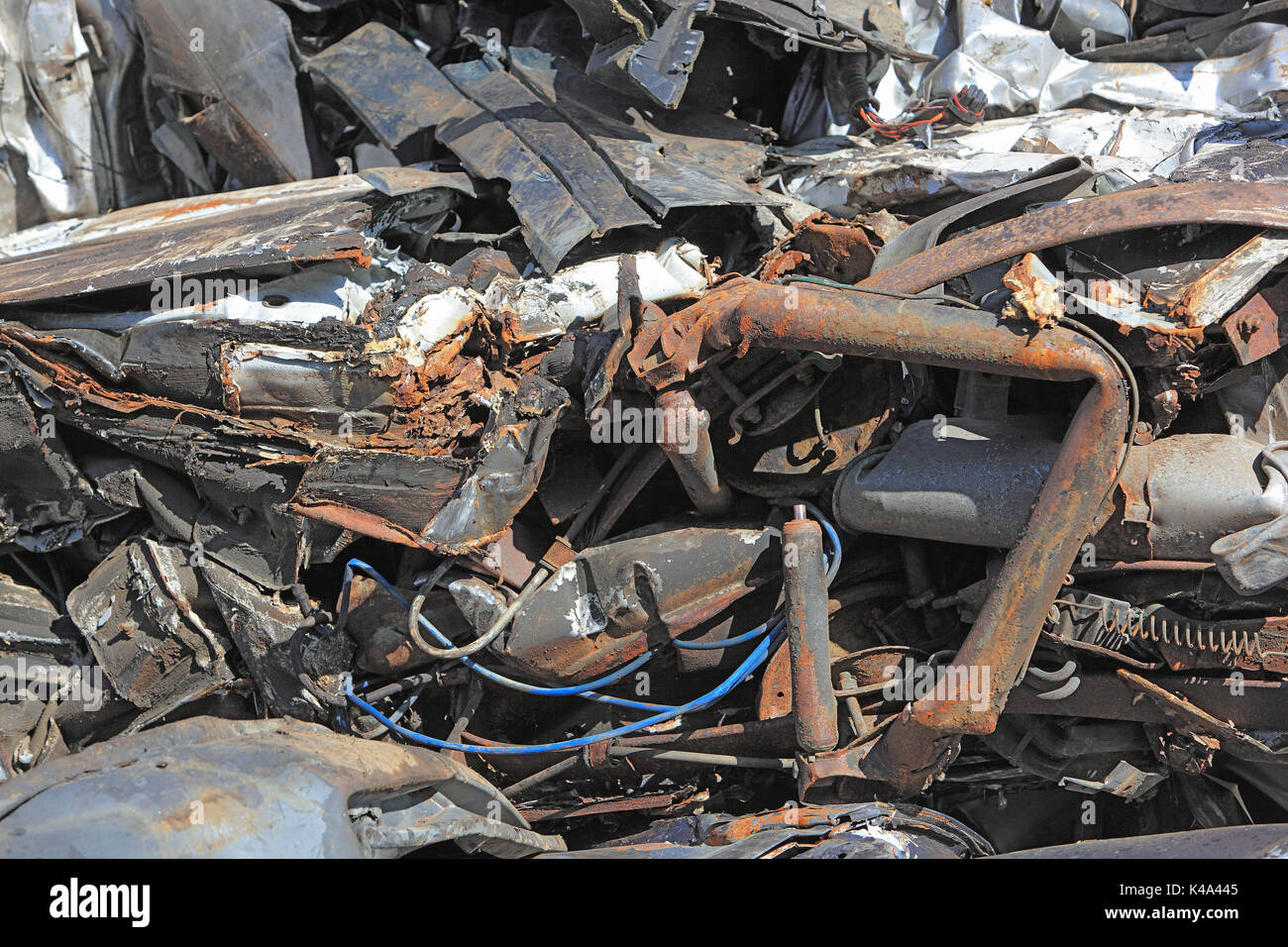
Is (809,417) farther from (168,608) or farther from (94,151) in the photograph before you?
(94,151)

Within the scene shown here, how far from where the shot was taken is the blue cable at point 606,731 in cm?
348

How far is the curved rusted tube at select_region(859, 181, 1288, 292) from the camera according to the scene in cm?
300

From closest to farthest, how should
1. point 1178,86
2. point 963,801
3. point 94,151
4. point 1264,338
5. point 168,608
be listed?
point 1264,338
point 963,801
point 168,608
point 1178,86
point 94,151

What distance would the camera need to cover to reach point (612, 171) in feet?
14.3

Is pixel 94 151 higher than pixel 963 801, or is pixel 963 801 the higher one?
pixel 94 151

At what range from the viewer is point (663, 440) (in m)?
3.28

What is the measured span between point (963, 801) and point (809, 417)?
4.85 feet

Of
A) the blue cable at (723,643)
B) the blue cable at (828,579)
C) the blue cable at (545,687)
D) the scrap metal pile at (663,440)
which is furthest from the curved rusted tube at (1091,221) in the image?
the blue cable at (545,687)

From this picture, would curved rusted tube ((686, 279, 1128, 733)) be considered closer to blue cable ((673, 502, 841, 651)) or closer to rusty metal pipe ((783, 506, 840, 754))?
rusty metal pipe ((783, 506, 840, 754))

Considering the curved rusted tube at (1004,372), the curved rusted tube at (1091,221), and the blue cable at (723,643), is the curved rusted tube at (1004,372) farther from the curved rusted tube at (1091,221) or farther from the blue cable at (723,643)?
the blue cable at (723,643)

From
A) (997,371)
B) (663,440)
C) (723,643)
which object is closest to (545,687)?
(723,643)

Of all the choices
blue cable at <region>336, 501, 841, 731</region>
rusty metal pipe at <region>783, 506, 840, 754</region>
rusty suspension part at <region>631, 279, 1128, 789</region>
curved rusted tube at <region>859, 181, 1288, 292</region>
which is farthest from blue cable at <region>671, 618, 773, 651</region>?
curved rusted tube at <region>859, 181, 1288, 292</region>

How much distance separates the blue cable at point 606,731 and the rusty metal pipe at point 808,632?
0.32m

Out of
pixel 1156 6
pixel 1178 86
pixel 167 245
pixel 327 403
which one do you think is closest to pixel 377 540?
pixel 327 403
